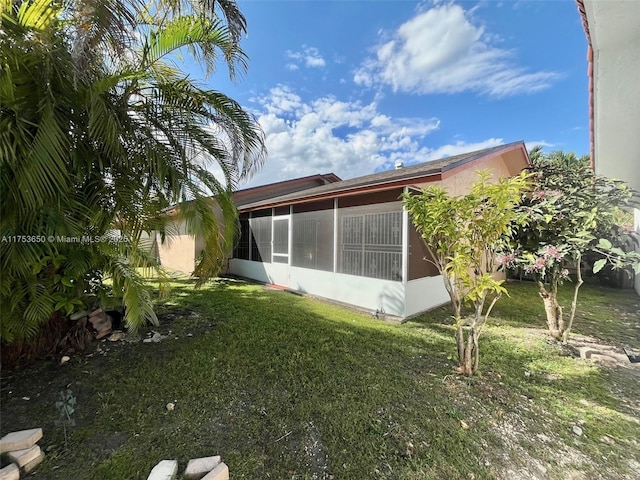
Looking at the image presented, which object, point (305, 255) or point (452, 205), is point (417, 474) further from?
point (305, 255)

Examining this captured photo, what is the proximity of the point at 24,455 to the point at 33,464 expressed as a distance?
0.38ft

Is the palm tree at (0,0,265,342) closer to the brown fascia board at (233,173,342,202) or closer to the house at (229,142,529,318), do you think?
the house at (229,142,529,318)

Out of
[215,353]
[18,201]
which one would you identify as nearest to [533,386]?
[215,353]

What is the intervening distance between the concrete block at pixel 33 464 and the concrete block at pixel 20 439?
0.53 ft

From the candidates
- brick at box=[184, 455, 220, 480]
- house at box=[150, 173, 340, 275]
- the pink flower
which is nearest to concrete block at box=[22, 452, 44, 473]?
brick at box=[184, 455, 220, 480]

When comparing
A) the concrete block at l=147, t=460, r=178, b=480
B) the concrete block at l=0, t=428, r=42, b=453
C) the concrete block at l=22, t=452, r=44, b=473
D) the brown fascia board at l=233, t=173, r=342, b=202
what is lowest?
the concrete block at l=22, t=452, r=44, b=473

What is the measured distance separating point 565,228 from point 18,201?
792 cm

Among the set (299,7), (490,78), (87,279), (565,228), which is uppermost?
(299,7)

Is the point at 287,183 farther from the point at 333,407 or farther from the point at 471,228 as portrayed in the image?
the point at 333,407

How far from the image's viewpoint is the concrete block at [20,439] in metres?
2.45

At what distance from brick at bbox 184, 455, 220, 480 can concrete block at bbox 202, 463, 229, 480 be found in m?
0.08

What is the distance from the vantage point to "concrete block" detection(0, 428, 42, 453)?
2.45m

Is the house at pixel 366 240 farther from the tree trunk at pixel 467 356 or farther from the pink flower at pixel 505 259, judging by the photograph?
the tree trunk at pixel 467 356

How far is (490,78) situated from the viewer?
828 cm
